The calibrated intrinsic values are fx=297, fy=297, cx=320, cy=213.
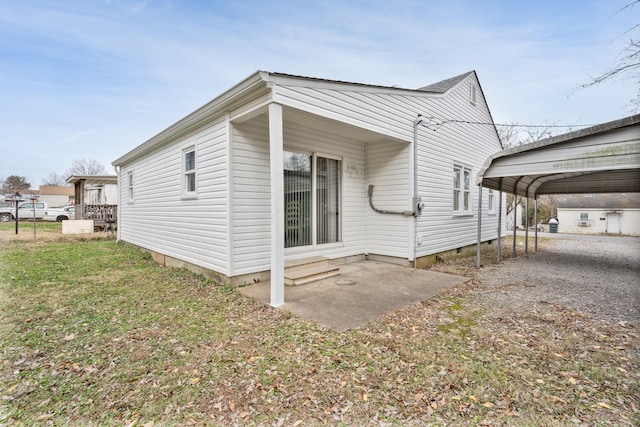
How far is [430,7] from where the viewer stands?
7758 millimetres

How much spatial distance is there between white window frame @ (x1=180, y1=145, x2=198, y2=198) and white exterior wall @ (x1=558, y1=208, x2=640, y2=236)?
1097 inches

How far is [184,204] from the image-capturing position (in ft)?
22.1

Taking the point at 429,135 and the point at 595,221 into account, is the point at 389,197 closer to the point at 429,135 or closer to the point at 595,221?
the point at 429,135

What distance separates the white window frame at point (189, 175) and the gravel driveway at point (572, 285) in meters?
5.99

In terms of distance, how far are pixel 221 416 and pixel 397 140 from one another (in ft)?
20.4

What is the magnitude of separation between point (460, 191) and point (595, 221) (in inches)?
880

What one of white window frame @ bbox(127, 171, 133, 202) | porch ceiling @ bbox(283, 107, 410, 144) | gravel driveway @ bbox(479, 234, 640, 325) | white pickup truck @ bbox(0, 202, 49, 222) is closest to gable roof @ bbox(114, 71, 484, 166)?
porch ceiling @ bbox(283, 107, 410, 144)

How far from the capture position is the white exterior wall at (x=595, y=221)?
70.2 ft

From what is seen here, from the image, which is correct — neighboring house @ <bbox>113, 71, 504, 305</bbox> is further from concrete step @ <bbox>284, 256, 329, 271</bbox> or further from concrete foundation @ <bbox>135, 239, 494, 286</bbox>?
concrete step @ <bbox>284, 256, 329, 271</bbox>

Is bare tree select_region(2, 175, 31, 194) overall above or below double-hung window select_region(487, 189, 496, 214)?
above

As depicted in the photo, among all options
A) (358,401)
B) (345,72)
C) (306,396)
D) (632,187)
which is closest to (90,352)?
(306,396)

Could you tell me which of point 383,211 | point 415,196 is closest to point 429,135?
point 415,196

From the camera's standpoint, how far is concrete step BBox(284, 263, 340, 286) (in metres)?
5.34

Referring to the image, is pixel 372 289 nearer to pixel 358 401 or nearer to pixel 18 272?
pixel 358 401
